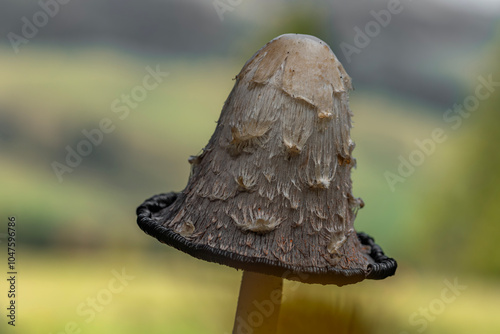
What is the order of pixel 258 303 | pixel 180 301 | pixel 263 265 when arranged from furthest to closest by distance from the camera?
pixel 180 301 < pixel 258 303 < pixel 263 265

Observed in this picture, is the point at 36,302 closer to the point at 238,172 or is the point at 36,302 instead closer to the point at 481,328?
the point at 238,172

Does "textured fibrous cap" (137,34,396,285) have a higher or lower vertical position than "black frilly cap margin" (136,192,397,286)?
higher

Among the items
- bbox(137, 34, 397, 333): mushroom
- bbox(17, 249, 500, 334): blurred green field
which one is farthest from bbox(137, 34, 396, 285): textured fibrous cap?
bbox(17, 249, 500, 334): blurred green field

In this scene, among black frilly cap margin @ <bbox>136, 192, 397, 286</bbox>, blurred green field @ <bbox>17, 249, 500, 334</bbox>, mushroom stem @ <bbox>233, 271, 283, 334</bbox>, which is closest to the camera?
black frilly cap margin @ <bbox>136, 192, 397, 286</bbox>

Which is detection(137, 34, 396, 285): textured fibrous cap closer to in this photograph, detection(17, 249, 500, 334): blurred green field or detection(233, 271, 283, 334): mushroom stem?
detection(233, 271, 283, 334): mushroom stem

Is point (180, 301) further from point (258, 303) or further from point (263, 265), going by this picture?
point (263, 265)

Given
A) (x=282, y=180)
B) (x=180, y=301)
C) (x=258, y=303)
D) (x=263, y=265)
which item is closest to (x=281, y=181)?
(x=282, y=180)

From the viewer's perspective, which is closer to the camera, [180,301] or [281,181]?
[281,181]
